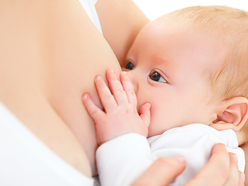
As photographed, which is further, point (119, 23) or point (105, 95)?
point (119, 23)

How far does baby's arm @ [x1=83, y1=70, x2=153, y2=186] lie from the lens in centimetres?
71

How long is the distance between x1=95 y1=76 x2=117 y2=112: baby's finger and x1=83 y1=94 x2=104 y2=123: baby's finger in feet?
0.12

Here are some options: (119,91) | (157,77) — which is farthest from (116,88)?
(157,77)

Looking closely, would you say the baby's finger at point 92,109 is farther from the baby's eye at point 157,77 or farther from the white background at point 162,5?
the white background at point 162,5

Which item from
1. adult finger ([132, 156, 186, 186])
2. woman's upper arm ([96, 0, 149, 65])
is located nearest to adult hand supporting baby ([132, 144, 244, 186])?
adult finger ([132, 156, 186, 186])

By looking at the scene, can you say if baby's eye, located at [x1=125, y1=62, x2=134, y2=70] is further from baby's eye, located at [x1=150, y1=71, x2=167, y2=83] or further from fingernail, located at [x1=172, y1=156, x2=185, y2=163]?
fingernail, located at [x1=172, y1=156, x2=185, y2=163]

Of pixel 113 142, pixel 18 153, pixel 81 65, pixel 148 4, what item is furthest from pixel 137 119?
pixel 148 4

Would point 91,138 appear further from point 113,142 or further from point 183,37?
point 183,37

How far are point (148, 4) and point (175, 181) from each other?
1.83 meters

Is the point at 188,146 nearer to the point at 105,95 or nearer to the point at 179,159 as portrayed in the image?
the point at 179,159

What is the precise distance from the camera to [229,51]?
100cm

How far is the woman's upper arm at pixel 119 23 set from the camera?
1191 millimetres

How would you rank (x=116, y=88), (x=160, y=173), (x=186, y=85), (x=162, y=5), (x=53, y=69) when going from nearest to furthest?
(x=160, y=173)
(x=53, y=69)
(x=116, y=88)
(x=186, y=85)
(x=162, y=5)

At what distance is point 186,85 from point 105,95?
0.34 meters
